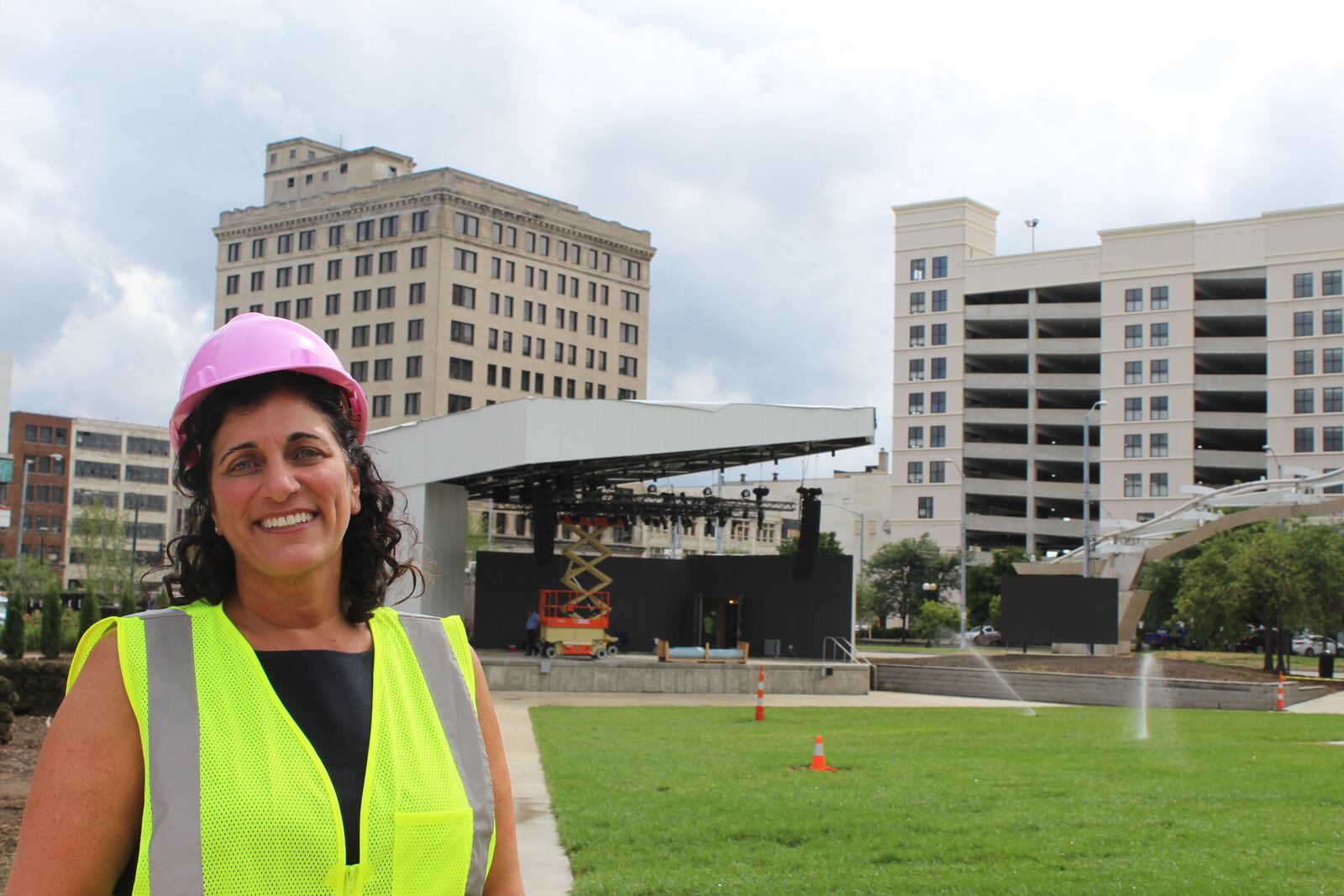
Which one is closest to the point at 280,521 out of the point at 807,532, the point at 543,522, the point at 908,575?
the point at 543,522

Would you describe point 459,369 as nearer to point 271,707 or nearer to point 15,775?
point 15,775

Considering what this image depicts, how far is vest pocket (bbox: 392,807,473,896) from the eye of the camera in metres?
2.14

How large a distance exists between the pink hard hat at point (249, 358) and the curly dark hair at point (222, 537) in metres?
0.03

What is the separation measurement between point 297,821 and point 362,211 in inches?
3953

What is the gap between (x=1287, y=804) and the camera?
11750 millimetres

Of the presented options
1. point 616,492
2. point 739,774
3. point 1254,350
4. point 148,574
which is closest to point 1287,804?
point 739,774

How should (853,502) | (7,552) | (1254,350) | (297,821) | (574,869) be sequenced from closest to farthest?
(297,821) → (574,869) → (1254,350) → (7,552) → (853,502)

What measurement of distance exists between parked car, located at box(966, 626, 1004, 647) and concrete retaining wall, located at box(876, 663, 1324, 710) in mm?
33638

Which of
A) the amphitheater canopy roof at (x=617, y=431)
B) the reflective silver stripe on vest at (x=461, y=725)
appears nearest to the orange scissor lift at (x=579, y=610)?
the amphitheater canopy roof at (x=617, y=431)

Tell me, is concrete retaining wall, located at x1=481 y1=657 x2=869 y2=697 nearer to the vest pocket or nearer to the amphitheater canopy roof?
the amphitheater canopy roof

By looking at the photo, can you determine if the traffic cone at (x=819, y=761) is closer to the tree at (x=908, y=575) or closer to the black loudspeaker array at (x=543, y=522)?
the black loudspeaker array at (x=543, y=522)

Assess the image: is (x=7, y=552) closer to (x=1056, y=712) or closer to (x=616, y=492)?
(x=616, y=492)

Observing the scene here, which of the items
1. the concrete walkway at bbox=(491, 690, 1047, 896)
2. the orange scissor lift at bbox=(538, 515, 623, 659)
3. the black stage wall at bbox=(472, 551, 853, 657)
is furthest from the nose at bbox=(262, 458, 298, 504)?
the black stage wall at bbox=(472, 551, 853, 657)

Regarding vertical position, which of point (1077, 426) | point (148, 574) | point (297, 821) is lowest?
point (297, 821)
